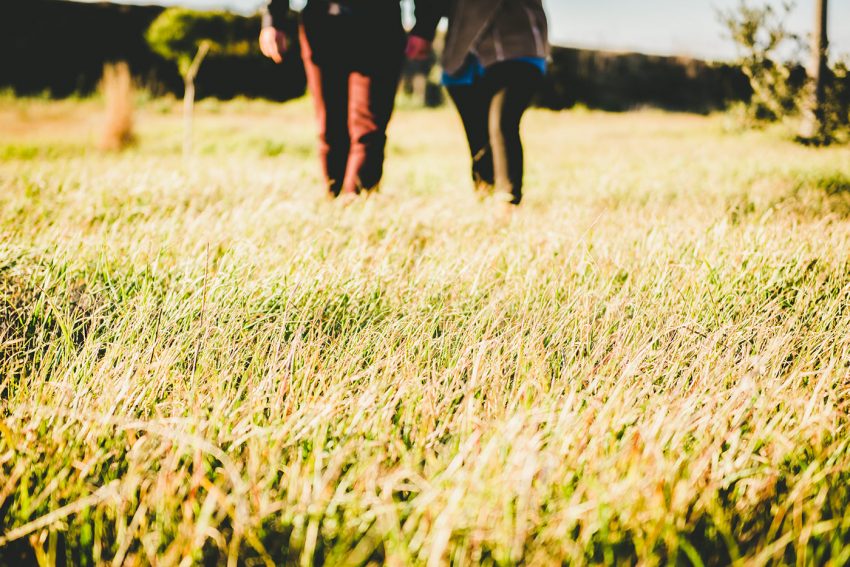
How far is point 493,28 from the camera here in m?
2.51

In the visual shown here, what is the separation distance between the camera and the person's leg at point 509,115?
2.48m

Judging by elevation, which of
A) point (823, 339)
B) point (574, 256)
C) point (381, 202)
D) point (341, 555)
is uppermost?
point (381, 202)

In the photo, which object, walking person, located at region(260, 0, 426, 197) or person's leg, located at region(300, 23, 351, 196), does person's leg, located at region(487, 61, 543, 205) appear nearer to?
walking person, located at region(260, 0, 426, 197)

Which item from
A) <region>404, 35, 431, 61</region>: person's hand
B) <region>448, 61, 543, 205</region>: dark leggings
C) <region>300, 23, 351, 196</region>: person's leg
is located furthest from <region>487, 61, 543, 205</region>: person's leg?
<region>300, 23, 351, 196</region>: person's leg

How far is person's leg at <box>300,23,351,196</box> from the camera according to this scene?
266 centimetres

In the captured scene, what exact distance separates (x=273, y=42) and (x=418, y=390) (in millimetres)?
2291

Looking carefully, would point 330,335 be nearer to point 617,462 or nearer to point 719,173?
point 617,462

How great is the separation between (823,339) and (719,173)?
122 inches

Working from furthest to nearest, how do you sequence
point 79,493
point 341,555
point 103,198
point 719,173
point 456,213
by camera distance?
1. point 719,173
2. point 456,213
3. point 103,198
4. point 79,493
5. point 341,555

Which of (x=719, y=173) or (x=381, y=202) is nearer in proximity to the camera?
(x=381, y=202)

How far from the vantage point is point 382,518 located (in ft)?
2.39

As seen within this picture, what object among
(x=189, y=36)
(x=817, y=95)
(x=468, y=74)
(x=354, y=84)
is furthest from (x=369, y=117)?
(x=189, y=36)

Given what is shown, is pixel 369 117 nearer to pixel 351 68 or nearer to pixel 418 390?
pixel 351 68

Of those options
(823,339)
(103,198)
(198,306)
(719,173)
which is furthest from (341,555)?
(719,173)
